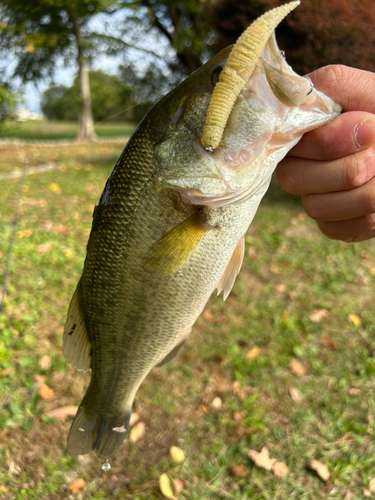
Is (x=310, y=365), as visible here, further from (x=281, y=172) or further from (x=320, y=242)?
(x=320, y=242)

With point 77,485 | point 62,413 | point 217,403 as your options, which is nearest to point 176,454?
point 217,403

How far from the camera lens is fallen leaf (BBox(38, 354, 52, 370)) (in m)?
2.98

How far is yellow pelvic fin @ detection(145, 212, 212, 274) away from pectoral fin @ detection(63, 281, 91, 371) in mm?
421

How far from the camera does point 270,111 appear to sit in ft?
3.81

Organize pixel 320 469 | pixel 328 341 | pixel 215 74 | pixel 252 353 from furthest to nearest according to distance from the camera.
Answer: pixel 328 341
pixel 252 353
pixel 320 469
pixel 215 74

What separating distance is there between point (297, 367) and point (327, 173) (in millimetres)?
2217

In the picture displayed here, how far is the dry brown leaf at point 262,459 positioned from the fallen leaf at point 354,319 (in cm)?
168

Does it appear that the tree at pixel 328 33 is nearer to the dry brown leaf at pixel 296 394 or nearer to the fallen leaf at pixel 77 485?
the dry brown leaf at pixel 296 394

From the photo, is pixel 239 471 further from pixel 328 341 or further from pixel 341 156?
pixel 341 156

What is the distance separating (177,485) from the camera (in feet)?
7.52

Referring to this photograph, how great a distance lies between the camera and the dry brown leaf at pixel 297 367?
122 inches

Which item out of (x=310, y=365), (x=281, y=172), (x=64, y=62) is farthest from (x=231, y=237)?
(x=64, y=62)

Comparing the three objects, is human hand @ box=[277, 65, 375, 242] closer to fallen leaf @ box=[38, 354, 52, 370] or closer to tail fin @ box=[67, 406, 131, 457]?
tail fin @ box=[67, 406, 131, 457]

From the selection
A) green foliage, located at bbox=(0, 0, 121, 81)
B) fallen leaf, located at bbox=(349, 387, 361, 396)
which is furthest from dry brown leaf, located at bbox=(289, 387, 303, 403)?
green foliage, located at bbox=(0, 0, 121, 81)
